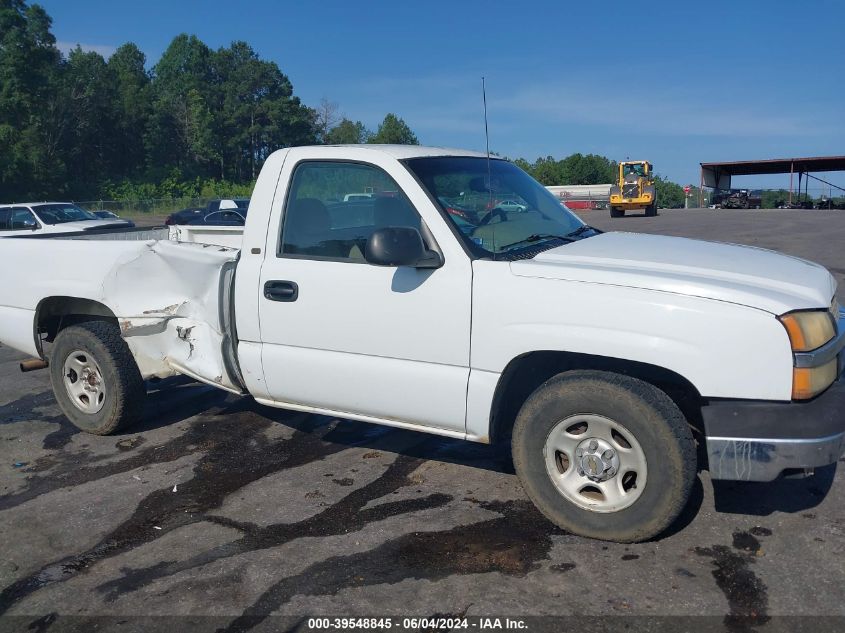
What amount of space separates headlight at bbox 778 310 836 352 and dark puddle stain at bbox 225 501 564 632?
4.81ft

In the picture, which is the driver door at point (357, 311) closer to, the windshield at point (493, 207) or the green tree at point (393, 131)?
the windshield at point (493, 207)

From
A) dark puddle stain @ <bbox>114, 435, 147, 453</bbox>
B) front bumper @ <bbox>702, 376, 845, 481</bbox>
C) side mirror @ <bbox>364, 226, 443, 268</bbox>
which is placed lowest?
dark puddle stain @ <bbox>114, 435, 147, 453</bbox>

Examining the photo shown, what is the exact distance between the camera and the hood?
352 cm

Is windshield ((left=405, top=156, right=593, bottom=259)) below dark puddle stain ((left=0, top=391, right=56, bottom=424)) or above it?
above

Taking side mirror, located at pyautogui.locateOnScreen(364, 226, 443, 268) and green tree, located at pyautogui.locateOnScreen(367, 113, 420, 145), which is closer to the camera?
side mirror, located at pyautogui.locateOnScreen(364, 226, 443, 268)

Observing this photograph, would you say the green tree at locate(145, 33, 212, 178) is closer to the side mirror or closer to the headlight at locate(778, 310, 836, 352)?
the side mirror

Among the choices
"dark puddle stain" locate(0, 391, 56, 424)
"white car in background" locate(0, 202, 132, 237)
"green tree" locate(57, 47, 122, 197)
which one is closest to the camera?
"dark puddle stain" locate(0, 391, 56, 424)

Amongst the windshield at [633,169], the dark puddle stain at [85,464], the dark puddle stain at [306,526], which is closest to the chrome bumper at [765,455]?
the dark puddle stain at [306,526]

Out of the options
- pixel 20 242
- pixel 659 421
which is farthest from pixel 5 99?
pixel 659 421

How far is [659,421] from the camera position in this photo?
11.7 ft

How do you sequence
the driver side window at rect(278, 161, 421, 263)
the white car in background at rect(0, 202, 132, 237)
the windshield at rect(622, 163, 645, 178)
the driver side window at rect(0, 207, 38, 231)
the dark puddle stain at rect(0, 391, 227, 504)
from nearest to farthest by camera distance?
the driver side window at rect(278, 161, 421, 263), the dark puddle stain at rect(0, 391, 227, 504), the white car in background at rect(0, 202, 132, 237), the driver side window at rect(0, 207, 38, 231), the windshield at rect(622, 163, 645, 178)

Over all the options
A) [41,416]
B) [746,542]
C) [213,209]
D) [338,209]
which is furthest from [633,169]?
[746,542]

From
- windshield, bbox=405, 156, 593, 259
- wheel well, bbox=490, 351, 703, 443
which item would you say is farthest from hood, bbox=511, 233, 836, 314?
wheel well, bbox=490, 351, 703, 443

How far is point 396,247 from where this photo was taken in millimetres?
3941
